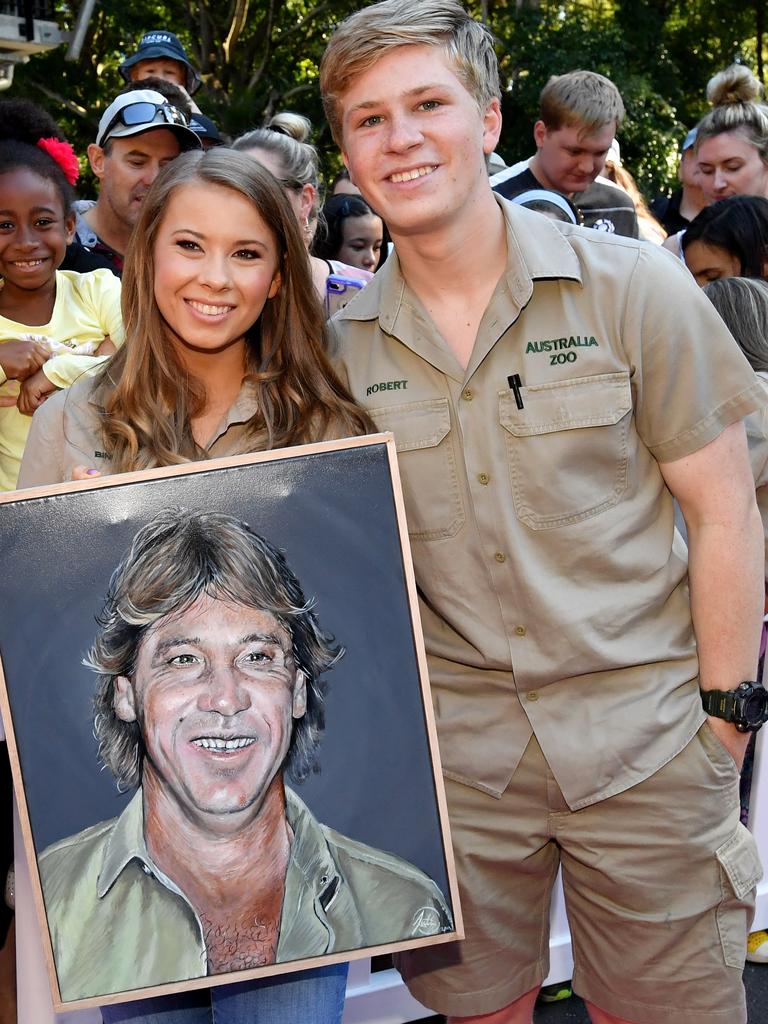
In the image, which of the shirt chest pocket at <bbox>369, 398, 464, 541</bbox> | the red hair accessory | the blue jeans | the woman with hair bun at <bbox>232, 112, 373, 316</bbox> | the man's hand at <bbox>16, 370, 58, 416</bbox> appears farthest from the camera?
the woman with hair bun at <bbox>232, 112, 373, 316</bbox>

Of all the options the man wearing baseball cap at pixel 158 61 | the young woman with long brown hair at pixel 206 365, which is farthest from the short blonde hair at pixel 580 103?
the young woman with long brown hair at pixel 206 365

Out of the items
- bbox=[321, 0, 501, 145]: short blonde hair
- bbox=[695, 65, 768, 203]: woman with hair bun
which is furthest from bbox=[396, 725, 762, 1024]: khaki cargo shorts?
bbox=[695, 65, 768, 203]: woman with hair bun

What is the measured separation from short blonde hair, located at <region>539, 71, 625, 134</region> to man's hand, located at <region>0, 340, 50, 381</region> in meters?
3.10

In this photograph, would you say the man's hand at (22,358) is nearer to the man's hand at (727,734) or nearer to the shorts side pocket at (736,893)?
the man's hand at (727,734)

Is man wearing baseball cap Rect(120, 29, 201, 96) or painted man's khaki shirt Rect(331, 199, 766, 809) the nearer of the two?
painted man's khaki shirt Rect(331, 199, 766, 809)

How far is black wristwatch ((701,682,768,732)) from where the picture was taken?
7.52 feet

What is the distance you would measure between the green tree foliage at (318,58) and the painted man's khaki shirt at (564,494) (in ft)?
48.5

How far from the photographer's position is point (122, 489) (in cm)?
204

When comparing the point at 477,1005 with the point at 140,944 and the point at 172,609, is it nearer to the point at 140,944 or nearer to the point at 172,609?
the point at 140,944

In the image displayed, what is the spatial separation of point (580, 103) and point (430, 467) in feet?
11.9

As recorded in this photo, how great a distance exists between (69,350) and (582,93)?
3162 mm

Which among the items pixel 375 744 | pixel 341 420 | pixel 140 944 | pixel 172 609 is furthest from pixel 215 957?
pixel 341 420

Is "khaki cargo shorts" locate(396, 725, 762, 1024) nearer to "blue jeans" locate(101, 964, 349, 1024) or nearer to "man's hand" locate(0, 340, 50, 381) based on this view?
"blue jeans" locate(101, 964, 349, 1024)

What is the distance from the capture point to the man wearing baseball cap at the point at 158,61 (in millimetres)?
6000
